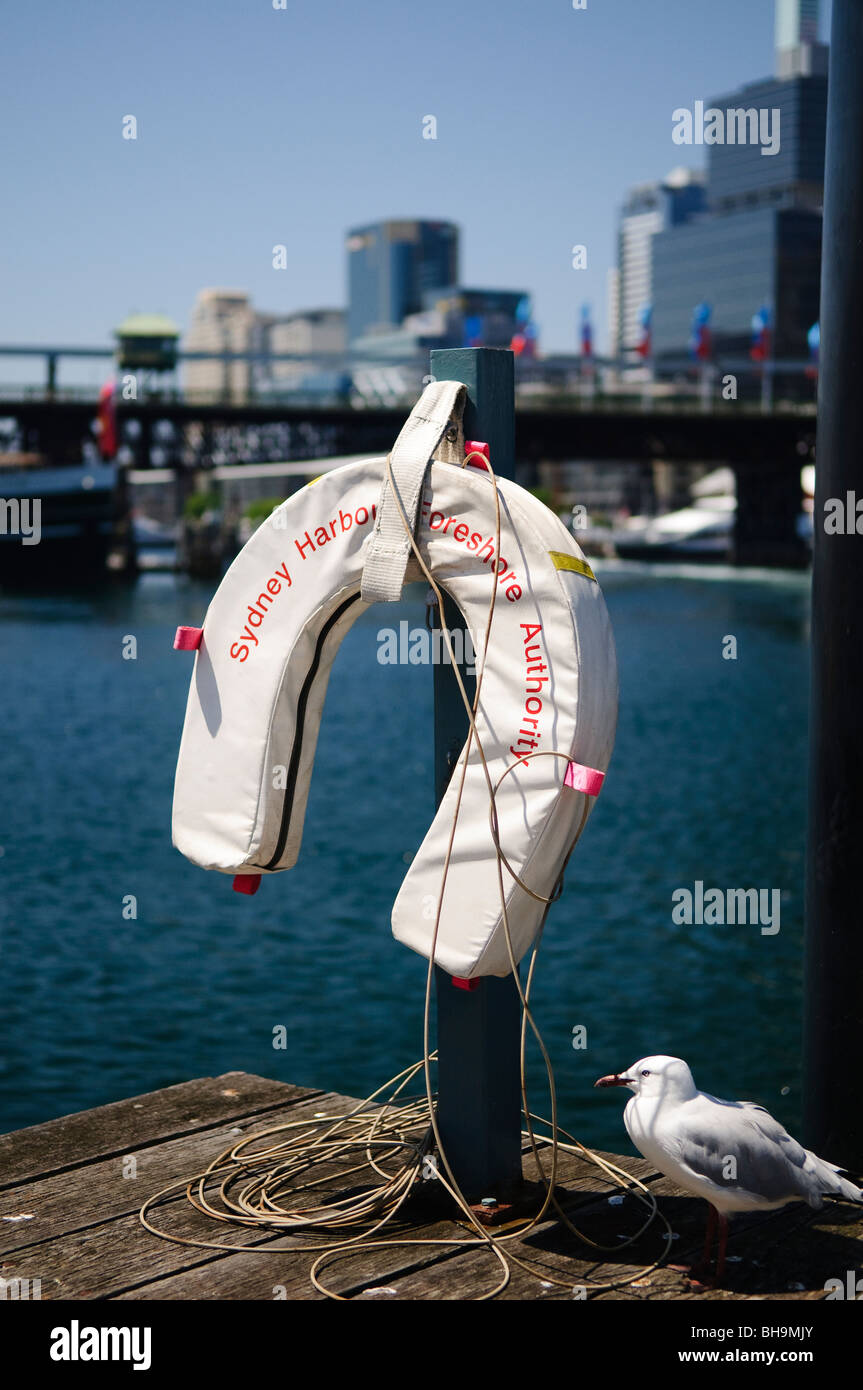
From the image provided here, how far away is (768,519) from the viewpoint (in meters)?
82.7

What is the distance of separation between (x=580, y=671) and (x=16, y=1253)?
6.66 ft

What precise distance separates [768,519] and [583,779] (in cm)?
8148

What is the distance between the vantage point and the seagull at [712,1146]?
12.0ft

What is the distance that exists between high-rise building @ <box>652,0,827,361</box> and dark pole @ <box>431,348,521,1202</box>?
429 feet

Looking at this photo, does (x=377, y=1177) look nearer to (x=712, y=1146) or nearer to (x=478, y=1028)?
(x=478, y=1028)

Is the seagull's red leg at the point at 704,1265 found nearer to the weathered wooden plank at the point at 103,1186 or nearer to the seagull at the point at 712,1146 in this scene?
the seagull at the point at 712,1146

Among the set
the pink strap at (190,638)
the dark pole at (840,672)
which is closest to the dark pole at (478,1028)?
the pink strap at (190,638)

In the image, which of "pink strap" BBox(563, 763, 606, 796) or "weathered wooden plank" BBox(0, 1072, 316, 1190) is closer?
"pink strap" BBox(563, 763, 606, 796)

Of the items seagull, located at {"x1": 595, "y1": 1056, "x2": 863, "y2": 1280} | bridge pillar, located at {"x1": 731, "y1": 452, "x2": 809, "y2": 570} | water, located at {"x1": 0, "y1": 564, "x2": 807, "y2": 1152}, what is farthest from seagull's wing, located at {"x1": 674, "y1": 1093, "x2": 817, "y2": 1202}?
bridge pillar, located at {"x1": 731, "y1": 452, "x2": 809, "y2": 570}

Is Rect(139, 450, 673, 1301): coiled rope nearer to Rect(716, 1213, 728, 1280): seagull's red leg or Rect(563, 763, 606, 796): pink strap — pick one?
Rect(563, 763, 606, 796): pink strap

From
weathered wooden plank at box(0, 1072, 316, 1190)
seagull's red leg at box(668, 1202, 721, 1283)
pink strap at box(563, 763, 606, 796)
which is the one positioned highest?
pink strap at box(563, 763, 606, 796)

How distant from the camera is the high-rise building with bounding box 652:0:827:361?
14500 cm

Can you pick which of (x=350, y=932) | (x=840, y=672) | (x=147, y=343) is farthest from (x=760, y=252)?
(x=840, y=672)
